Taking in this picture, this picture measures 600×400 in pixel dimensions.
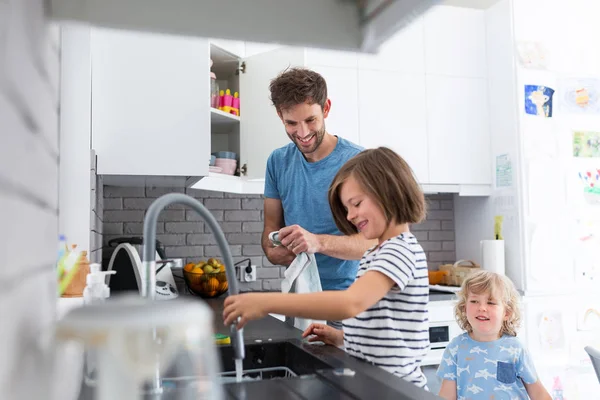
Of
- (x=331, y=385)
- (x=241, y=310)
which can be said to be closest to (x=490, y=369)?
(x=331, y=385)

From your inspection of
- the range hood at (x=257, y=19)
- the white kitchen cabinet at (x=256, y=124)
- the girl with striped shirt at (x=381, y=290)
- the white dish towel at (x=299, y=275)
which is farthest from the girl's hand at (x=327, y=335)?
the white kitchen cabinet at (x=256, y=124)

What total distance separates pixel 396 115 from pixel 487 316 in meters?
1.76

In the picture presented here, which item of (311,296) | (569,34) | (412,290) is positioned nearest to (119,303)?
(311,296)

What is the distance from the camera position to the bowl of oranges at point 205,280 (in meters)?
2.75

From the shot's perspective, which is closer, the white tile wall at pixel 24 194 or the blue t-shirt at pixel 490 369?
the white tile wall at pixel 24 194

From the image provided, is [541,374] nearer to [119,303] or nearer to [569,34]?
[569,34]

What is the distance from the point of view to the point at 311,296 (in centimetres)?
101

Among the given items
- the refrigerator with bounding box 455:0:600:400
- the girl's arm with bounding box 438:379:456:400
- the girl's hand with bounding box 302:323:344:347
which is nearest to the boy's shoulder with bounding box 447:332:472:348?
the girl's arm with bounding box 438:379:456:400

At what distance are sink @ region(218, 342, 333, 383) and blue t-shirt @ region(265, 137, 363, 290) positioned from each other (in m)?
0.52

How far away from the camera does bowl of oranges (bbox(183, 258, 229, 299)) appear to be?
2.75m

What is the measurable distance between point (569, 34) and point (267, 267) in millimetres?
2369

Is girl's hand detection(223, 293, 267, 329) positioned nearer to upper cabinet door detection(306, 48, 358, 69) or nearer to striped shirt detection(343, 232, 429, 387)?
striped shirt detection(343, 232, 429, 387)

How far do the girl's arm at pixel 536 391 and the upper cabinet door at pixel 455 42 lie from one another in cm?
221

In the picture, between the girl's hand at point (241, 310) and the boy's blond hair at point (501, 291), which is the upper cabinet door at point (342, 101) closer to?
the boy's blond hair at point (501, 291)
